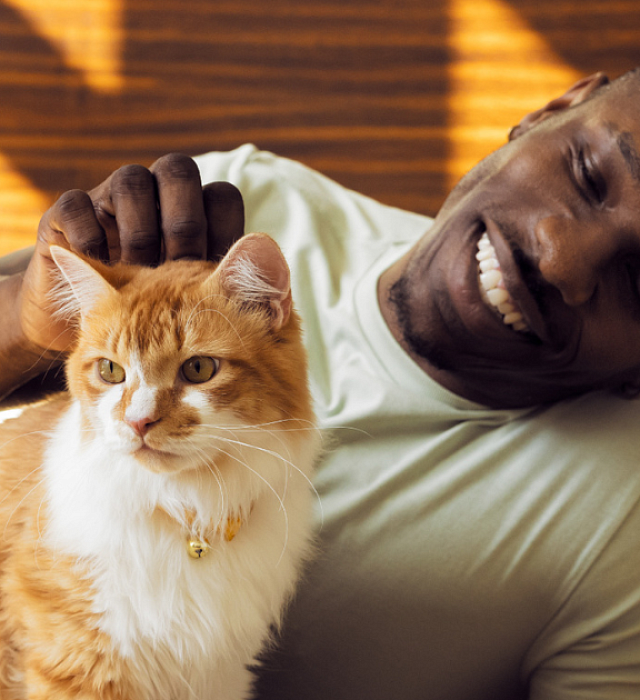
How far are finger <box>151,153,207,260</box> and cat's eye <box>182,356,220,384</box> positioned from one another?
0.23 metres

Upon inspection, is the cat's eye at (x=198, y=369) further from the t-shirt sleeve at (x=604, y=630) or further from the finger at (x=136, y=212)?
the t-shirt sleeve at (x=604, y=630)

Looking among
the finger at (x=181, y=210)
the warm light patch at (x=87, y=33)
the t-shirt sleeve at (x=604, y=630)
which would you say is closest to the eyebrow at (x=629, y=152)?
the t-shirt sleeve at (x=604, y=630)

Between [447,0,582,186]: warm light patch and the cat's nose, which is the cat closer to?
the cat's nose

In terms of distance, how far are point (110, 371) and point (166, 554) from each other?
264 mm

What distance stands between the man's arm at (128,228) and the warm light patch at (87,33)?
1364 mm

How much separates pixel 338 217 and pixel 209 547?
3.45 feet

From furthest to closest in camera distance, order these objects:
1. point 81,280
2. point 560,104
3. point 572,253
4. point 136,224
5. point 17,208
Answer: point 17,208 < point 560,104 < point 572,253 < point 136,224 < point 81,280

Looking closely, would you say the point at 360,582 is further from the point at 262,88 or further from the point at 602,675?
the point at 262,88

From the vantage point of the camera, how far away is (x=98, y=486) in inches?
34.2

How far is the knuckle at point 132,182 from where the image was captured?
0.98m

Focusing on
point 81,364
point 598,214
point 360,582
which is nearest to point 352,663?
point 360,582

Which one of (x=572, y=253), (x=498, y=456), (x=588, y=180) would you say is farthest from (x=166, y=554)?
(x=588, y=180)

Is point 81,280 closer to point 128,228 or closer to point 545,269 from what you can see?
point 128,228

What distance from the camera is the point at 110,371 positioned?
864mm
